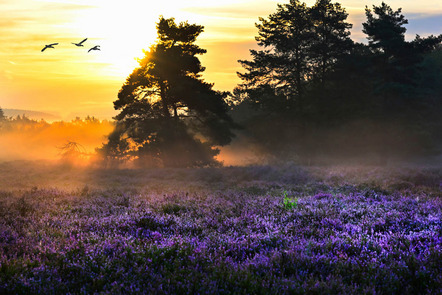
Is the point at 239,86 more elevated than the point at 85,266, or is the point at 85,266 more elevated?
the point at 239,86

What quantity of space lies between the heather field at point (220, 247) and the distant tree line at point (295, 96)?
2016cm

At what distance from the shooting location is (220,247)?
564 centimetres

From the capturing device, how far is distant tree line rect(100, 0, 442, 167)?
29.5m

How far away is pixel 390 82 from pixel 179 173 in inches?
802

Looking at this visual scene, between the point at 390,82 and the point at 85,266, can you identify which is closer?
the point at 85,266

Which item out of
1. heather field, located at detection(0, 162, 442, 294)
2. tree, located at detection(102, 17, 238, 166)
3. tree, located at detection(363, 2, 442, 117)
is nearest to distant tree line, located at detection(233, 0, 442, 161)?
tree, located at detection(363, 2, 442, 117)

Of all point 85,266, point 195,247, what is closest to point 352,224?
point 195,247

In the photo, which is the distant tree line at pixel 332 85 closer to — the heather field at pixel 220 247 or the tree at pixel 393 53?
the tree at pixel 393 53

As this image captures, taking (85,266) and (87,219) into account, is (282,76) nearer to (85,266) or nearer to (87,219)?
(87,219)

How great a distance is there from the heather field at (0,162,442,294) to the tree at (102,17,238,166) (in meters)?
19.3

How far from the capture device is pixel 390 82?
1255 inches

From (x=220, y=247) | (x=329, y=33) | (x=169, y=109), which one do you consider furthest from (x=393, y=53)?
(x=220, y=247)

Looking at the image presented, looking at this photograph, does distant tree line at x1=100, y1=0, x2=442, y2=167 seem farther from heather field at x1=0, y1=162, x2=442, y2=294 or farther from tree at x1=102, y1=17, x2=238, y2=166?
heather field at x1=0, y1=162, x2=442, y2=294

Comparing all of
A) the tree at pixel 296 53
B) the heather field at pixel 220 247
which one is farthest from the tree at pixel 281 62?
the heather field at pixel 220 247
